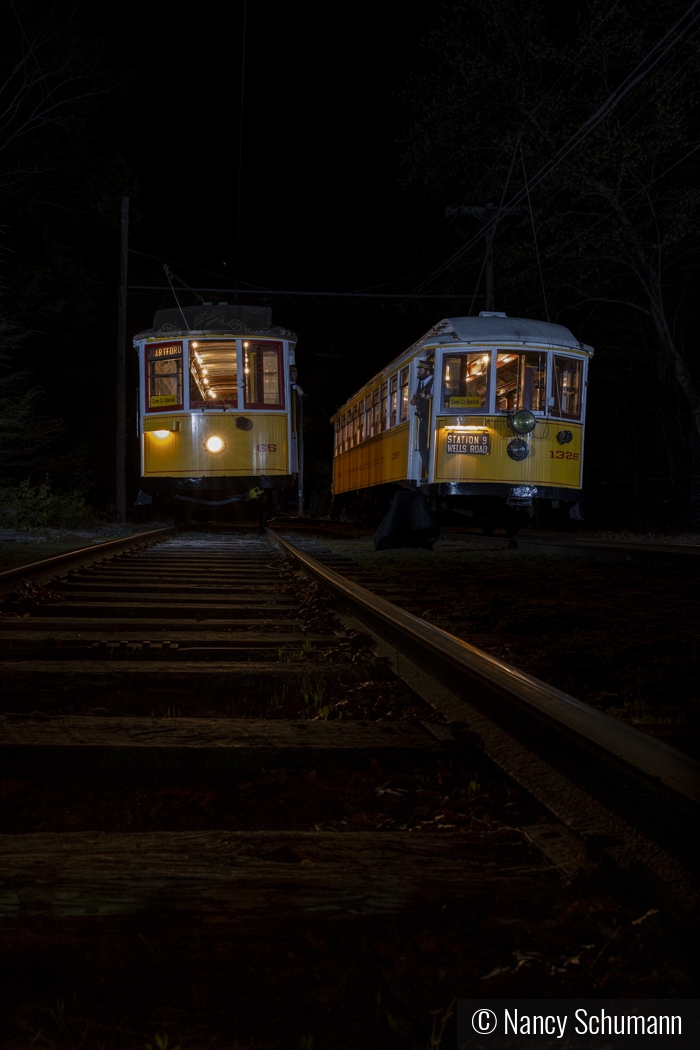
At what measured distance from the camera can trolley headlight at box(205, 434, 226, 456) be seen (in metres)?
14.3

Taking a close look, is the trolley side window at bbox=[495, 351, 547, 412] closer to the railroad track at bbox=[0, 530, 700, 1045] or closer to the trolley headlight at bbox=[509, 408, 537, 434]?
the trolley headlight at bbox=[509, 408, 537, 434]

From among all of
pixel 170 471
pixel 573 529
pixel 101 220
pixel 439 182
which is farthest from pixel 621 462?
pixel 101 220

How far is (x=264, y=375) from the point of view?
1412cm

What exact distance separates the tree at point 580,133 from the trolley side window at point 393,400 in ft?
13.9

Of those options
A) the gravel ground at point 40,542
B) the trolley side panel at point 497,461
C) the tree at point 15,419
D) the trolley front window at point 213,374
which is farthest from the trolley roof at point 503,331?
the tree at point 15,419

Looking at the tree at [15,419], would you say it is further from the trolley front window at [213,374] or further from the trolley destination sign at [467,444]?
the trolley destination sign at [467,444]

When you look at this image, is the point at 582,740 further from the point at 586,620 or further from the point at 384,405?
the point at 384,405

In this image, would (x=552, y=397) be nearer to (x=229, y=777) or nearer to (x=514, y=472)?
(x=514, y=472)

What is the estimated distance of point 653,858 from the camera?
1532 millimetres

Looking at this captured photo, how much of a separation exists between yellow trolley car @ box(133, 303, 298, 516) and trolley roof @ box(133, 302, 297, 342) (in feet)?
0.05

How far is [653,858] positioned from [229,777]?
3.51 feet

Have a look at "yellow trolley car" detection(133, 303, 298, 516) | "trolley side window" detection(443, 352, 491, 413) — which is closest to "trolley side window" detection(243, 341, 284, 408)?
"yellow trolley car" detection(133, 303, 298, 516)

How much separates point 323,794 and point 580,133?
53.7ft

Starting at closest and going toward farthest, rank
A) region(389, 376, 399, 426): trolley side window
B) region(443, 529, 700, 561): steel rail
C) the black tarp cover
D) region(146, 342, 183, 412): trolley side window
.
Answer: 1. region(443, 529, 700, 561): steel rail
2. the black tarp cover
3. region(146, 342, 183, 412): trolley side window
4. region(389, 376, 399, 426): trolley side window
